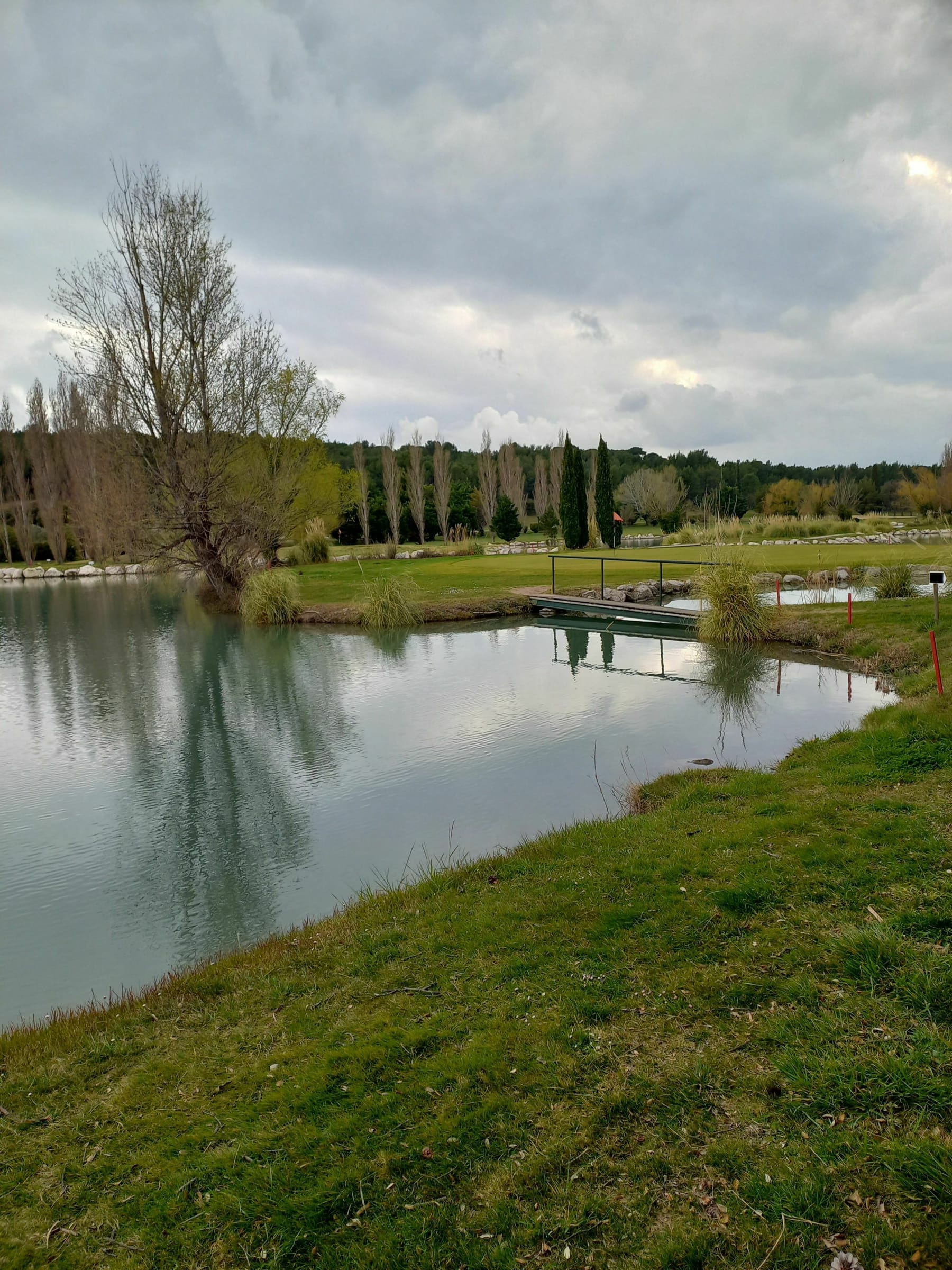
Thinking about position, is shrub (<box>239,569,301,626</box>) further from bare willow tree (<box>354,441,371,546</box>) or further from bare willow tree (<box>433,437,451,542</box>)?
bare willow tree (<box>433,437,451,542</box>)

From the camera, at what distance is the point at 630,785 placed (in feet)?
21.0

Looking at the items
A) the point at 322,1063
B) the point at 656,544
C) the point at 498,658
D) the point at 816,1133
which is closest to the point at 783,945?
the point at 816,1133

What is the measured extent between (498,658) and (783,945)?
9.84 metres

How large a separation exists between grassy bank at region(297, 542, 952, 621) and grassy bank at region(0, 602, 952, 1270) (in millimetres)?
11049

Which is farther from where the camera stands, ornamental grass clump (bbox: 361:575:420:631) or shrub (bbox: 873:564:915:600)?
ornamental grass clump (bbox: 361:575:420:631)

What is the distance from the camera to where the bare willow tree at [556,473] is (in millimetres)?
52312

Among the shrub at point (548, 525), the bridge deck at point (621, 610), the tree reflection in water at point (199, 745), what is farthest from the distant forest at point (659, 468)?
the tree reflection in water at point (199, 745)

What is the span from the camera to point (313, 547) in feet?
102

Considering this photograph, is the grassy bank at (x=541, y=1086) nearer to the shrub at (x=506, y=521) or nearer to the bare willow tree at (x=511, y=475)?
the shrub at (x=506, y=521)

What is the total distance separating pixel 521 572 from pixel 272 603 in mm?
8085

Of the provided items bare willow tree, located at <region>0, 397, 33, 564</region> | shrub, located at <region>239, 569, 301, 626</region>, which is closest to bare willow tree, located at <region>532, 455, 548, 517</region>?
bare willow tree, located at <region>0, 397, 33, 564</region>

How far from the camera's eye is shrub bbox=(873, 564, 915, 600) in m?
14.4

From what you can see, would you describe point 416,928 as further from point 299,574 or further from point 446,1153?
point 299,574

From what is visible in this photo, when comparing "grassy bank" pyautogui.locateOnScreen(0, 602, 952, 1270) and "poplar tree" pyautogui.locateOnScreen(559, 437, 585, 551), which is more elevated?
"poplar tree" pyautogui.locateOnScreen(559, 437, 585, 551)
